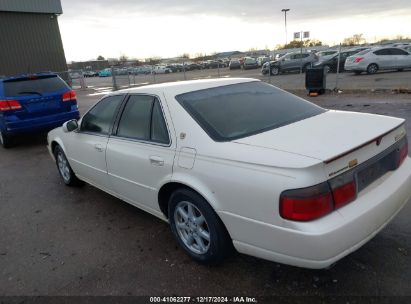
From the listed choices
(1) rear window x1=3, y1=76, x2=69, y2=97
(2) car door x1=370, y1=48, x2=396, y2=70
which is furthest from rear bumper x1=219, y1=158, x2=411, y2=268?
(2) car door x1=370, y1=48, x2=396, y2=70

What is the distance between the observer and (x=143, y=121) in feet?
11.4

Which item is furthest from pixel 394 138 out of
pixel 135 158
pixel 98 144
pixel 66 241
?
pixel 66 241

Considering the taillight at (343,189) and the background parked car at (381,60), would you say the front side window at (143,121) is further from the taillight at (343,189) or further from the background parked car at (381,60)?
the background parked car at (381,60)

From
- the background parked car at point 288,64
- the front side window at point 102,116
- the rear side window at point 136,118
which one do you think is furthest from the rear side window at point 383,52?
the rear side window at point 136,118

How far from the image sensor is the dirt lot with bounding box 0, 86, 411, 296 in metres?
2.77

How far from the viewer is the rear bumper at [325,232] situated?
223 cm

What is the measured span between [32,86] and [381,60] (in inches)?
771

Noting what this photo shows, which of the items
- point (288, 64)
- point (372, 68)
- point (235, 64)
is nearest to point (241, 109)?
point (372, 68)

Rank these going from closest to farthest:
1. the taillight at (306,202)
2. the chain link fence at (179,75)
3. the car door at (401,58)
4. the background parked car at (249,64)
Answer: the taillight at (306,202) < the car door at (401,58) < the chain link fence at (179,75) < the background parked car at (249,64)

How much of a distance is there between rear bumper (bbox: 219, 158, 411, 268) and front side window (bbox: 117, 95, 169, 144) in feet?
3.45

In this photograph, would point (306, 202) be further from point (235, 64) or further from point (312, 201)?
point (235, 64)

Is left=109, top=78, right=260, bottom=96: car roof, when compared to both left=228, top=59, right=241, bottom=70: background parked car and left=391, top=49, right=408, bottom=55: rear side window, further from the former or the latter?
left=228, top=59, right=241, bottom=70: background parked car

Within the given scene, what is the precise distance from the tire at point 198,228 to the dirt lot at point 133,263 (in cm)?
14

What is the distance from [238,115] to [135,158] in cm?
109
